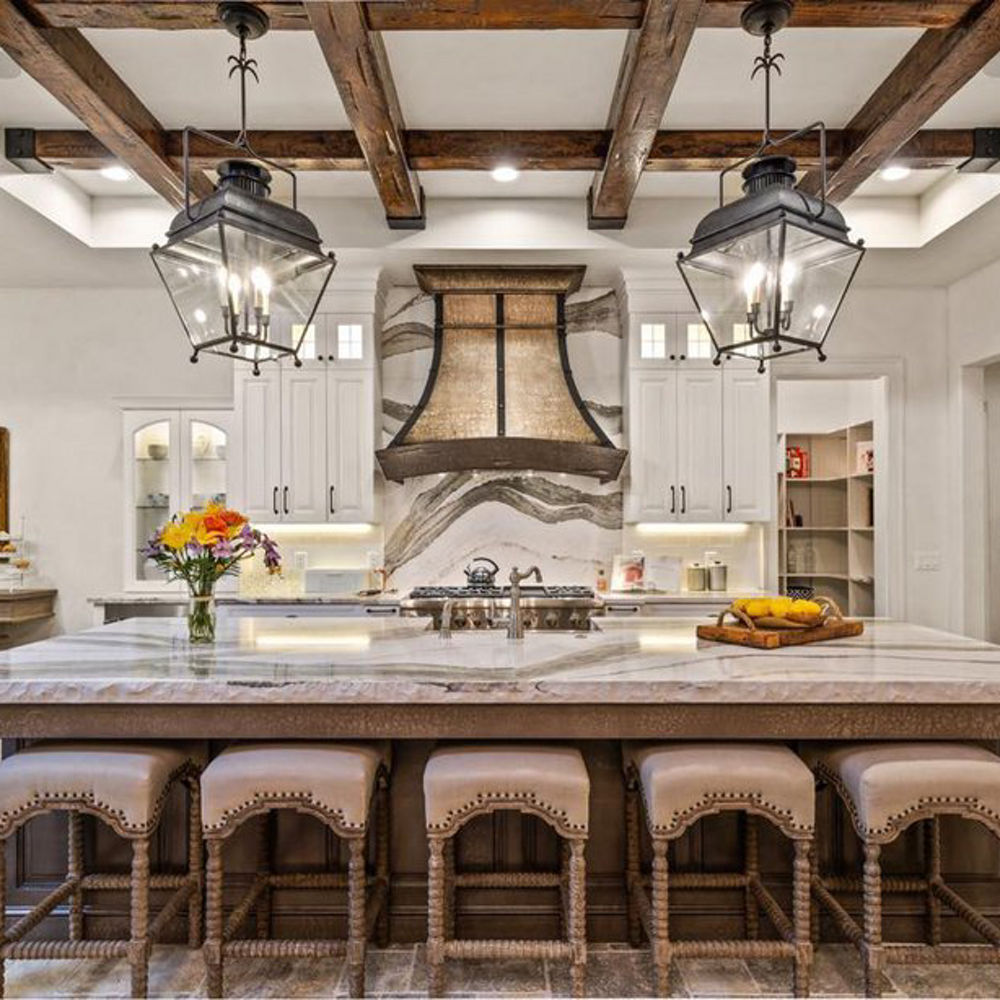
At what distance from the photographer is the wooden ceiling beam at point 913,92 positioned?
2.52 m

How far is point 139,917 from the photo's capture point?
210 centimetres

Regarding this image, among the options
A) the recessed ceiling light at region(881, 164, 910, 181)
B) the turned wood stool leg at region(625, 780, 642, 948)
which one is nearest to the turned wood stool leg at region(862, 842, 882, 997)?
the turned wood stool leg at region(625, 780, 642, 948)

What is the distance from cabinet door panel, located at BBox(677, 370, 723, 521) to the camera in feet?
16.0

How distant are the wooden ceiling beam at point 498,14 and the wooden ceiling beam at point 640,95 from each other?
2.8 inches

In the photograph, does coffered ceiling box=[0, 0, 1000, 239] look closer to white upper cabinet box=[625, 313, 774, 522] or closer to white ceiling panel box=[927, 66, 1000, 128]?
white ceiling panel box=[927, 66, 1000, 128]

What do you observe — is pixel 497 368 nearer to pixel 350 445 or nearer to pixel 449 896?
pixel 350 445

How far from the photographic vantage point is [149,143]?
3.33 meters

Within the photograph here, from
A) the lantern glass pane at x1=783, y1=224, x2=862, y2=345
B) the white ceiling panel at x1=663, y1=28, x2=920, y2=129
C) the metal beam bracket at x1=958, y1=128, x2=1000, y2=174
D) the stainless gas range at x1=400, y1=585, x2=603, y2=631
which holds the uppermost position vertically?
the white ceiling panel at x1=663, y1=28, x2=920, y2=129

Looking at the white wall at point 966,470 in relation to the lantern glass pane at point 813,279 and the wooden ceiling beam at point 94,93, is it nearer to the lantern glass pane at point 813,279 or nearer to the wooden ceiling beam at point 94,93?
the lantern glass pane at point 813,279

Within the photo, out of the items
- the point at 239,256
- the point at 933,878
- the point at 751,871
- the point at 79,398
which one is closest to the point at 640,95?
the point at 239,256

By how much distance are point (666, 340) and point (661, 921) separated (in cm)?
357

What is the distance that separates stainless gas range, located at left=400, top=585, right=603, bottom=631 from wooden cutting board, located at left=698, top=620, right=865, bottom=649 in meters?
1.64

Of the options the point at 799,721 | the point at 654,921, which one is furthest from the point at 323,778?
the point at 799,721

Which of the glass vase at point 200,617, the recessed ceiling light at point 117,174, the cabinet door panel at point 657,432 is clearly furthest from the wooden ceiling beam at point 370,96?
the glass vase at point 200,617
